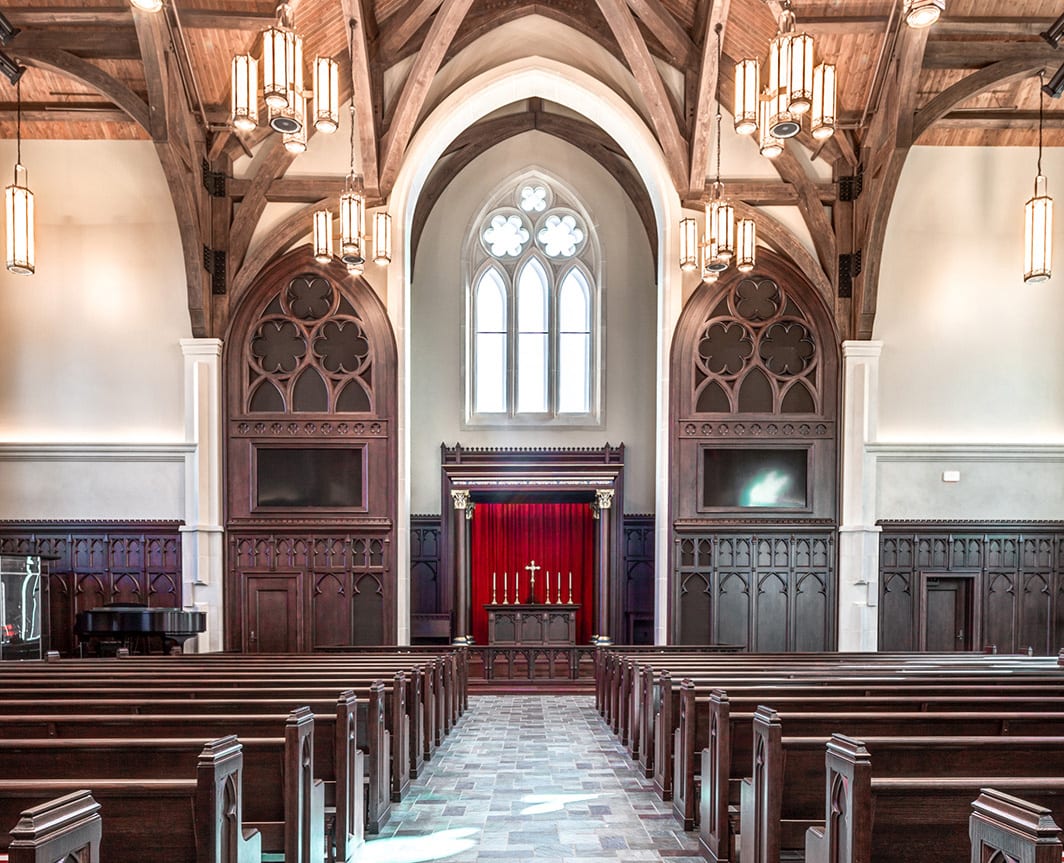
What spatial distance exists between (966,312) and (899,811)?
13192 mm

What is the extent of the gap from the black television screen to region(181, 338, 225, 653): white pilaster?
25.8 ft

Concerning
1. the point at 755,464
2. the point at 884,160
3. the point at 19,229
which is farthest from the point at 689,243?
the point at 19,229

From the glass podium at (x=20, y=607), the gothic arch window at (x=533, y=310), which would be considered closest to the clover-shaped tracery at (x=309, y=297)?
the gothic arch window at (x=533, y=310)

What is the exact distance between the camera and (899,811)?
3217 mm

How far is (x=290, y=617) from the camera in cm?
1430

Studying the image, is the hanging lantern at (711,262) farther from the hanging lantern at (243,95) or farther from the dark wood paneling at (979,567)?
the hanging lantern at (243,95)

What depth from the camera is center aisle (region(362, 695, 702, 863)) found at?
5430mm

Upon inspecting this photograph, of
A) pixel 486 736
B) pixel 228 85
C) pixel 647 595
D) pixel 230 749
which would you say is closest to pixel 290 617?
pixel 486 736

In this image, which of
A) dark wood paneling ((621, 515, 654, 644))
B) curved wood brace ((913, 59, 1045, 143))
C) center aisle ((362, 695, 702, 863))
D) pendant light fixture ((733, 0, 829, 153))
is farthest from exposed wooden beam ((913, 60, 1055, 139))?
center aisle ((362, 695, 702, 863))

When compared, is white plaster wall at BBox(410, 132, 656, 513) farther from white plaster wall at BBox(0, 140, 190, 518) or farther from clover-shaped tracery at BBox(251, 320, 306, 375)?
white plaster wall at BBox(0, 140, 190, 518)

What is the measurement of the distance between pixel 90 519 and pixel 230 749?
12004 mm

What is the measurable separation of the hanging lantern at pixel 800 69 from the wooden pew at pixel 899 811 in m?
5.82

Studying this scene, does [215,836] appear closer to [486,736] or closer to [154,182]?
[486,736]

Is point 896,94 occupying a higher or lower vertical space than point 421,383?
higher
